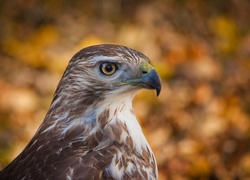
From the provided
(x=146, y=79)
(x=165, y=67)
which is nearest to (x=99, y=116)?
(x=146, y=79)

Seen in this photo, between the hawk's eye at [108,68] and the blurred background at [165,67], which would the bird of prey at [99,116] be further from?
the blurred background at [165,67]

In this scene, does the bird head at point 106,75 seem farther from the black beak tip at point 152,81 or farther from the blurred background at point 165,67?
the blurred background at point 165,67

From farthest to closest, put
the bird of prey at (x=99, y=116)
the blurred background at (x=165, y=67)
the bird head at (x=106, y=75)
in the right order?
the blurred background at (x=165, y=67)
the bird head at (x=106, y=75)
the bird of prey at (x=99, y=116)

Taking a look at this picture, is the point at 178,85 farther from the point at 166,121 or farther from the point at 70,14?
the point at 70,14

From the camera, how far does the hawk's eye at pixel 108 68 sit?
411cm

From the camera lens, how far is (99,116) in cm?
414

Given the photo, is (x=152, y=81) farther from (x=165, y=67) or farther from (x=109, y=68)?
(x=165, y=67)

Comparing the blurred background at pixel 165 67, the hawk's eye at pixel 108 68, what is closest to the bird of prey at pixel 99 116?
the hawk's eye at pixel 108 68

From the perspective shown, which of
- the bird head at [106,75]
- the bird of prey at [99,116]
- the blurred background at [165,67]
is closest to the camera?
the bird of prey at [99,116]

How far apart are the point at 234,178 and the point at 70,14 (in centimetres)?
330

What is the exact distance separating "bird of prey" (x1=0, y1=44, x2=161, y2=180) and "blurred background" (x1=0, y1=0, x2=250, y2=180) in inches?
68.5

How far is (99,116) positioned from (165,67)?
3.53 m

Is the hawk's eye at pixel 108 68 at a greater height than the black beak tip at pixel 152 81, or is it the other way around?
the hawk's eye at pixel 108 68

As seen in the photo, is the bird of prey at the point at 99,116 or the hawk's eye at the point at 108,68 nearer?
the bird of prey at the point at 99,116
